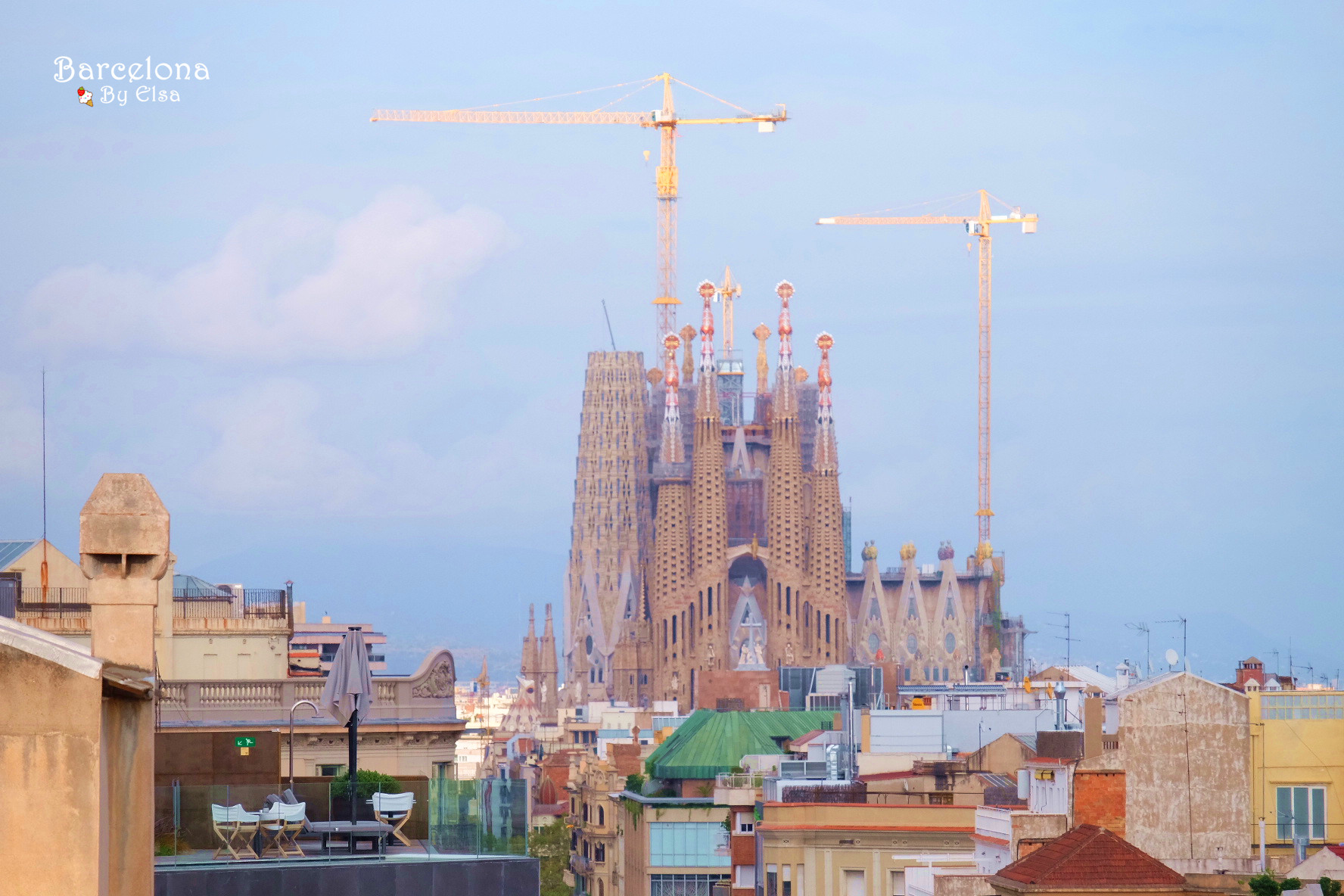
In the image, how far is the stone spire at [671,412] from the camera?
160250mm

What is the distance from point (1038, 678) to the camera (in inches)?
3551

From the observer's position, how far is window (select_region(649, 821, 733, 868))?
59.2m

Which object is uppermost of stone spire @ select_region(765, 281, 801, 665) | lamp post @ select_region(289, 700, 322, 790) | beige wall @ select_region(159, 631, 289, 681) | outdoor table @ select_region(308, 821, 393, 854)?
stone spire @ select_region(765, 281, 801, 665)

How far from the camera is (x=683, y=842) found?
59938 mm

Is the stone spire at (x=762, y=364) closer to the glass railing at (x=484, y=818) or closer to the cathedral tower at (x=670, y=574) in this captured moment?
the cathedral tower at (x=670, y=574)

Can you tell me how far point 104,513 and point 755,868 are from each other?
31645mm

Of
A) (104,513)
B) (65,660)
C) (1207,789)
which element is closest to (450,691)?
(1207,789)

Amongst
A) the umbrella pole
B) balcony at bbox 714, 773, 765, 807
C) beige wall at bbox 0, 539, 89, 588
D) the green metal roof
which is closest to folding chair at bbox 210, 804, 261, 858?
the umbrella pole

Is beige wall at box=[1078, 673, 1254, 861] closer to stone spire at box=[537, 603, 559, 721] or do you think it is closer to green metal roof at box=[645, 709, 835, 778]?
green metal roof at box=[645, 709, 835, 778]

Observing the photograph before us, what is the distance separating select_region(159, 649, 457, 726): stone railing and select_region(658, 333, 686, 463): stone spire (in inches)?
4834

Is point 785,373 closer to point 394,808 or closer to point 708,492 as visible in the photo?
point 708,492

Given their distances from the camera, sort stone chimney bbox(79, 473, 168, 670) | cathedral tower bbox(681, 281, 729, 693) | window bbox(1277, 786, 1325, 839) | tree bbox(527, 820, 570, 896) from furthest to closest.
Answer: cathedral tower bbox(681, 281, 729, 693)
tree bbox(527, 820, 570, 896)
window bbox(1277, 786, 1325, 839)
stone chimney bbox(79, 473, 168, 670)

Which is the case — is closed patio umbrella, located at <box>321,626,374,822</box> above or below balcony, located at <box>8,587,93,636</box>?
below

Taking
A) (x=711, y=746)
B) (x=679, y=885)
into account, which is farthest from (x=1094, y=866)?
(x=711, y=746)
